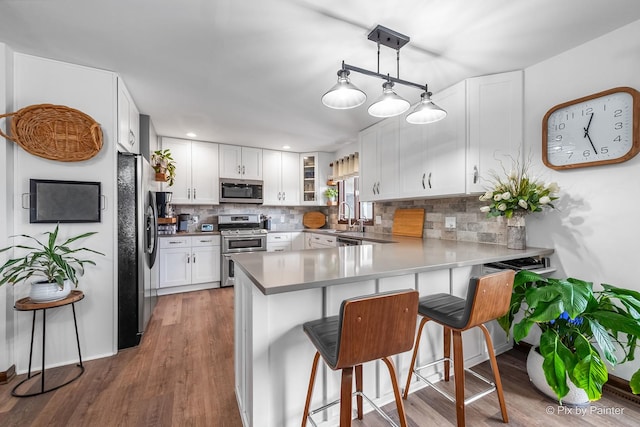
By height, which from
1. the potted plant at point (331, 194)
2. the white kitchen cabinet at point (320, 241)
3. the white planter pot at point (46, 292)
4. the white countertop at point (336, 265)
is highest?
the potted plant at point (331, 194)

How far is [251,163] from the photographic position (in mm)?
4680

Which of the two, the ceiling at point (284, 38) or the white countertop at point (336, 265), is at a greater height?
the ceiling at point (284, 38)

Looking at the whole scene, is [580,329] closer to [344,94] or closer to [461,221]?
[461,221]

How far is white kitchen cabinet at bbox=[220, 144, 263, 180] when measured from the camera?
14.6ft

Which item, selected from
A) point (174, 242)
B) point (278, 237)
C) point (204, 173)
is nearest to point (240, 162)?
point (204, 173)

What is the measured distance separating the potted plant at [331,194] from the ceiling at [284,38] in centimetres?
246

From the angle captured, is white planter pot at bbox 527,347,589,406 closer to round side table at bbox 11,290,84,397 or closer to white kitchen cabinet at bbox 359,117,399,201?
white kitchen cabinet at bbox 359,117,399,201

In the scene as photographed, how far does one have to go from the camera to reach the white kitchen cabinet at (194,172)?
4121 millimetres

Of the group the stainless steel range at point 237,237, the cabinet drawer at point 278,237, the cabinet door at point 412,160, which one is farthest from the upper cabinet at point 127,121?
the cabinet door at point 412,160

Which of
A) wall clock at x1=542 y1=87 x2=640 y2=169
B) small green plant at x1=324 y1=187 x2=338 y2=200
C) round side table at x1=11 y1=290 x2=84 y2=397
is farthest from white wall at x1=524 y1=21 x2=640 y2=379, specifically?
round side table at x1=11 y1=290 x2=84 y2=397

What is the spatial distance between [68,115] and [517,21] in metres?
3.14

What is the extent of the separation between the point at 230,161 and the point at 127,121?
2.04 meters

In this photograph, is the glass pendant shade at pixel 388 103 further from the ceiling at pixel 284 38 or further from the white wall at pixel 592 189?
the white wall at pixel 592 189

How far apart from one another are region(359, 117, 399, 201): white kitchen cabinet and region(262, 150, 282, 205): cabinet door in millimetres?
1774
